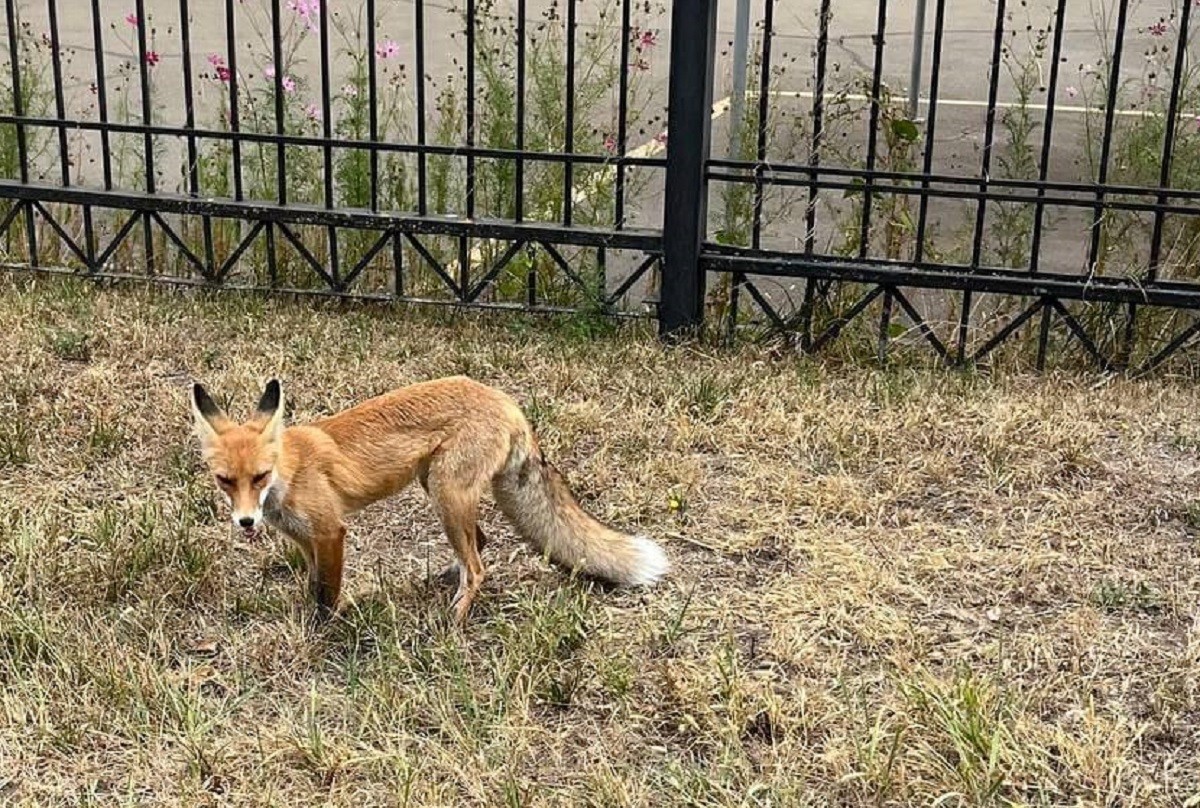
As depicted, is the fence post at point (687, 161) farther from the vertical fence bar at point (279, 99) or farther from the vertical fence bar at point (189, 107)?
the vertical fence bar at point (189, 107)

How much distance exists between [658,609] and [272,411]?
4.36 ft

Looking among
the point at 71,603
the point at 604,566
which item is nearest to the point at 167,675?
the point at 71,603

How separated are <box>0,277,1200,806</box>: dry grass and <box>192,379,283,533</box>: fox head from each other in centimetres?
53

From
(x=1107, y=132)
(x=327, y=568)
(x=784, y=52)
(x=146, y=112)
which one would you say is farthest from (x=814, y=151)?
(x=784, y=52)

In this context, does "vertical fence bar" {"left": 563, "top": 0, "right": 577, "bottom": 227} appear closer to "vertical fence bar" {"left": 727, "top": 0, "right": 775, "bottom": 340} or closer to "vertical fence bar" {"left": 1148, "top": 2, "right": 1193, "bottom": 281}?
"vertical fence bar" {"left": 727, "top": 0, "right": 775, "bottom": 340}

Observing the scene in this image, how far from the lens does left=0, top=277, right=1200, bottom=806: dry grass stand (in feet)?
11.7

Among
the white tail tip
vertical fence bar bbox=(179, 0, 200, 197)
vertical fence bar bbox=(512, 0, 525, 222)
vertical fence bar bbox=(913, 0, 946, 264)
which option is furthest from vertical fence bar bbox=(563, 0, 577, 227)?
the white tail tip

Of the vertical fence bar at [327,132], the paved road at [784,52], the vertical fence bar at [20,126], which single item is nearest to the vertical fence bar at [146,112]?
the vertical fence bar at [20,126]

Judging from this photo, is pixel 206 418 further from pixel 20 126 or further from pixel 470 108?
pixel 20 126

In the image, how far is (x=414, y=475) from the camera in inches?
171

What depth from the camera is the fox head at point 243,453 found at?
3.81 m

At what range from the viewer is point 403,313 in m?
7.23

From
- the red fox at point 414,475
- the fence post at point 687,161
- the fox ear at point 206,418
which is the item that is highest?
the fence post at point 687,161

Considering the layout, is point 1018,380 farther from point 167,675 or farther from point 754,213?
point 167,675
